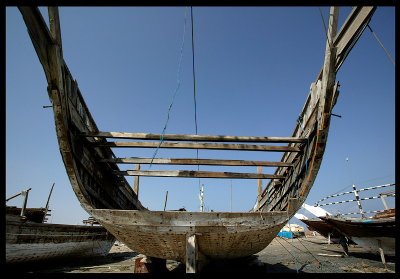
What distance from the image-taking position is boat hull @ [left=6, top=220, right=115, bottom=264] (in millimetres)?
6496

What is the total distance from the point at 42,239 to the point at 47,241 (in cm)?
29

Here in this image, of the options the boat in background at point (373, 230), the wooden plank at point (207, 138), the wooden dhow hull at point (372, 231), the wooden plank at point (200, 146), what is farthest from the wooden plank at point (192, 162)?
the wooden dhow hull at point (372, 231)

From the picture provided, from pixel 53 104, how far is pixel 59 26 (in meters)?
1.15

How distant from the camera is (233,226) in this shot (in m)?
3.27

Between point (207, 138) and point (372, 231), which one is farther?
point (372, 231)

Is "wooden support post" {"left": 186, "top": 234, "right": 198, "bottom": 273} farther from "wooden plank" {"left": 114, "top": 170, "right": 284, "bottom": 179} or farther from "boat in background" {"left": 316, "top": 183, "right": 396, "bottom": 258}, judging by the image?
"boat in background" {"left": 316, "top": 183, "right": 396, "bottom": 258}

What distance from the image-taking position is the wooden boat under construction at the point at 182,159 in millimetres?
2881

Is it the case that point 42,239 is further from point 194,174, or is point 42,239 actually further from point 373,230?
point 373,230

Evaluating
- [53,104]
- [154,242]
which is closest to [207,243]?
[154,242]

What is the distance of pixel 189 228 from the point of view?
10.5 ft

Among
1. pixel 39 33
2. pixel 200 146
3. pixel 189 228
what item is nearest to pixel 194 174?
pixel 200 146

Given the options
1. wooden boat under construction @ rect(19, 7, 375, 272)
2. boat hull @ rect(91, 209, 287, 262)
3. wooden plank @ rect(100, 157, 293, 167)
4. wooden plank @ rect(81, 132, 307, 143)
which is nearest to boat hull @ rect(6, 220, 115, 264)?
wooden boat under construction @ rect(19, 7, 375, 272)

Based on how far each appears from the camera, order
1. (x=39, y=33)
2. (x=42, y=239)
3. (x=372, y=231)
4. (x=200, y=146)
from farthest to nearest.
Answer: (x=372, y=231) < (x=42, y=239) < (x=200, y=146) < (x=39, y=33)

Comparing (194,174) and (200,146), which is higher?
(200,146)
